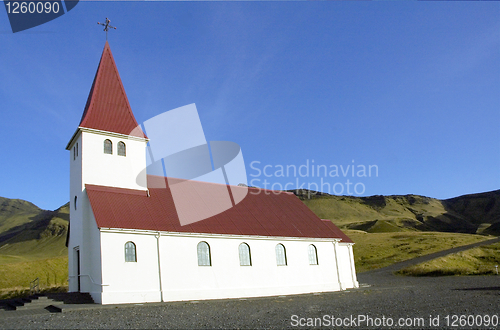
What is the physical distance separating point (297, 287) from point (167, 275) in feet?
27.8

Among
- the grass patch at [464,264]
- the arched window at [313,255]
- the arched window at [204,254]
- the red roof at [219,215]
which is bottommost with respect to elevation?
the grass patch at [464,264]

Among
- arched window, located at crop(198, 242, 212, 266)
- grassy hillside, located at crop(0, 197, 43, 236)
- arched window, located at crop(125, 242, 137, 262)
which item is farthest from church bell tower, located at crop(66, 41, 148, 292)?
grassy hillside, located at crop(0, 197, 43, 236)

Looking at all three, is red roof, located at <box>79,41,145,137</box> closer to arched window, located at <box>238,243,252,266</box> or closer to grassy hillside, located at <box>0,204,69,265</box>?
arched window, located at <box>238,243,252,266</box>

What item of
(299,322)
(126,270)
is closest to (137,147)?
(126,270)

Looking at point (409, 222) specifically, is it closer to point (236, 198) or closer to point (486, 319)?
point (236, 198)

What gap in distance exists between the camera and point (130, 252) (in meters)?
18.9

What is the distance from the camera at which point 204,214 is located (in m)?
23.3

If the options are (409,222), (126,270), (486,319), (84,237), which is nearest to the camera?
(486,319)

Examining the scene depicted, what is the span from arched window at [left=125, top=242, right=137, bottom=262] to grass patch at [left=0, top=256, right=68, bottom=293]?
24.8m

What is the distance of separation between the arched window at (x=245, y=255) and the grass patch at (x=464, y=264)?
18.6 metres

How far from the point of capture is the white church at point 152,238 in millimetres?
18750

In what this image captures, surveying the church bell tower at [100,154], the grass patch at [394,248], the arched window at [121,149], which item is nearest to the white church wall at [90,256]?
the church bell tower at [100,154]

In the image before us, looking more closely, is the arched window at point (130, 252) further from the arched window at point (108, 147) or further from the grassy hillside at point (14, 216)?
the grassy hillside at point (14, 216)

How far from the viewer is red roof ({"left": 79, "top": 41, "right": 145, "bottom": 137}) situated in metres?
22.2
